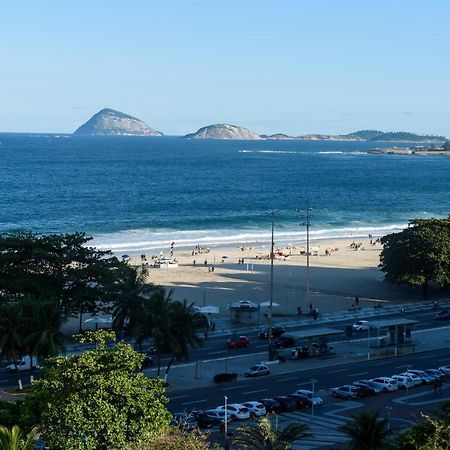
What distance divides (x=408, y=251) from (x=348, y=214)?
6532 cm

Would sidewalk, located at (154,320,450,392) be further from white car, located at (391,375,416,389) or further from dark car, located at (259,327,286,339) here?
white car, located at (391,375,416,389)

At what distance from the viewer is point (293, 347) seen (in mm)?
48531

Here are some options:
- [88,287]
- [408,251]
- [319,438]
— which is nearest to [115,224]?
[408,251]

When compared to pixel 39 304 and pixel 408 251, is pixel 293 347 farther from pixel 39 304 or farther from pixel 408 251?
pixel 408 251

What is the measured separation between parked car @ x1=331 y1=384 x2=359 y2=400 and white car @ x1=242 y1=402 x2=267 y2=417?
15.0ft

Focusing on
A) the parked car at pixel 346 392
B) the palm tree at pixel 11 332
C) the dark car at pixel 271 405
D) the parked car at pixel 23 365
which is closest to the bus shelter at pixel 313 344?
the parked car at pixel 346 392

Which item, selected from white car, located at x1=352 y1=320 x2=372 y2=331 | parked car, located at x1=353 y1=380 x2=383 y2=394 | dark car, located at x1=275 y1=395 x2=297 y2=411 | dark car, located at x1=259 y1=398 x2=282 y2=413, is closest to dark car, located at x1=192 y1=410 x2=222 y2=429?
dark car, located at x1=259 y1=398 x2=282 y2=413

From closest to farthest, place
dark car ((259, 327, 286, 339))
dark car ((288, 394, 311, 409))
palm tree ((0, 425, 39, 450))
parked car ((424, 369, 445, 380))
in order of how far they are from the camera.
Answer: palm tree ((0, 425, 39, 450)) < dark car ((288, 394, 311, 409)) < parked car ((424, 369, 445, 380)) < dark car ((259, 327, 286, 339))

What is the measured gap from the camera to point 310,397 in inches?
1452

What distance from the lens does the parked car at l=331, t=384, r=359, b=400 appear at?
3794 centimetres

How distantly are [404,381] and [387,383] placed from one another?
1105 millimetres

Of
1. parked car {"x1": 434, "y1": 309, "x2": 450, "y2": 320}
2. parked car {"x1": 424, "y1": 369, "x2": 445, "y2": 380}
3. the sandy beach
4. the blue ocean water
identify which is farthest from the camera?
the blue ocean water

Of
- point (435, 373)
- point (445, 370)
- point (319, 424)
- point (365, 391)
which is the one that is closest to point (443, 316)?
point (445, 370)

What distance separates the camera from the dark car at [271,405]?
35.3 meters
